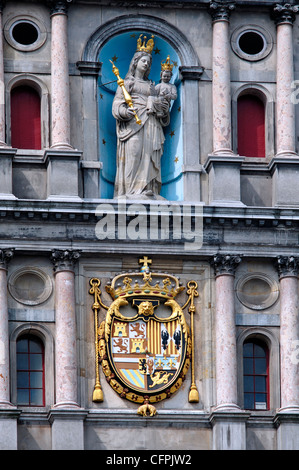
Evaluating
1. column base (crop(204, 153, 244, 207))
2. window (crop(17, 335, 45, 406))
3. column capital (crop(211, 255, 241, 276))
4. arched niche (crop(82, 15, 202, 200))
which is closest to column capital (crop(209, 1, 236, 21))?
arched niche (crop(82, 15, 202, 200))

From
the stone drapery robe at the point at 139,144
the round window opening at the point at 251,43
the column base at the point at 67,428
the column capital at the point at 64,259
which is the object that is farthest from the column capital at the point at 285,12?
the column base at the point at 67,428

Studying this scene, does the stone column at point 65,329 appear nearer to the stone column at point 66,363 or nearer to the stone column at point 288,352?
the stone column at point 66,363

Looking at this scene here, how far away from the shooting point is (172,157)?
1978 inches

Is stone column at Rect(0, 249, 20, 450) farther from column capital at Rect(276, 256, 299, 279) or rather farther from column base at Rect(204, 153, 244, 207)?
column capital at Rect(276, 256, 299, 279)

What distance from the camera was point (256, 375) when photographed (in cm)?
4888

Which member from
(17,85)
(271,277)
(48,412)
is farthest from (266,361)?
(17,85)

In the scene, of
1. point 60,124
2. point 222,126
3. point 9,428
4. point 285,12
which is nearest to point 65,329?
point 9,428

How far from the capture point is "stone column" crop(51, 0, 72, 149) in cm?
4912

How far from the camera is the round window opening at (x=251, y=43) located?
166ft

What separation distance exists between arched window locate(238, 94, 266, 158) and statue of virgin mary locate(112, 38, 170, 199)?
5.41 ft

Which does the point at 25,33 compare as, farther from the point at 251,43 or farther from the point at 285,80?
the point at 285,80

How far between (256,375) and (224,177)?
4228 millimetres

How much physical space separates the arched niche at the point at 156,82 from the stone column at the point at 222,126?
0.45 meters
